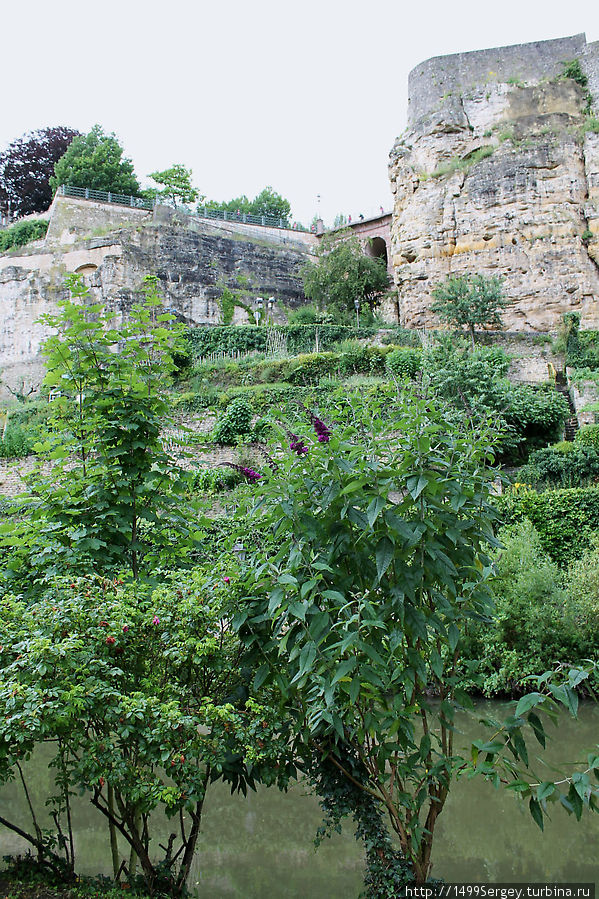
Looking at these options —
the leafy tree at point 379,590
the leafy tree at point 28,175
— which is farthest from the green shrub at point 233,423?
the leafy tree at point 28,175

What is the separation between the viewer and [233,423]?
1794cm

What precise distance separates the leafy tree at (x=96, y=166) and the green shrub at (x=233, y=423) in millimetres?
20918

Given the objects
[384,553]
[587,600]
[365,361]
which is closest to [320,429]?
[384,553]

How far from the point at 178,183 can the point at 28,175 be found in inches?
332

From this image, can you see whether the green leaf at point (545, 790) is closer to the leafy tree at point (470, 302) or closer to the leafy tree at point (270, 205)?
the leafy tree at point (470, 302)

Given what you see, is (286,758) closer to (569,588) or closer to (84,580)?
(84,580)

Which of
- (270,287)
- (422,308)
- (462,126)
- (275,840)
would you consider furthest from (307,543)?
(270,287)

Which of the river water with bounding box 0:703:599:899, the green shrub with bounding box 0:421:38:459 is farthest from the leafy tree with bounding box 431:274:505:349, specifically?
the river water with bounding box 0:703:599:899

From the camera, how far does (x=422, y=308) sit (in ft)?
79.9

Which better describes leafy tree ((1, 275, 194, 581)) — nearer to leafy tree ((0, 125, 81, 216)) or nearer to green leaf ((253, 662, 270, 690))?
green leaf ((253, 662, 270, 690))

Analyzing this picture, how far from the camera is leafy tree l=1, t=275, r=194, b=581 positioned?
169 inches

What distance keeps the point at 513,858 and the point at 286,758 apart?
8.90 ft

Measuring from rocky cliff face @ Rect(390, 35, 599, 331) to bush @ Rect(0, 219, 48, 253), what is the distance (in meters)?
15.2

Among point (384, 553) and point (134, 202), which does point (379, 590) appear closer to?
point (384, 553)
